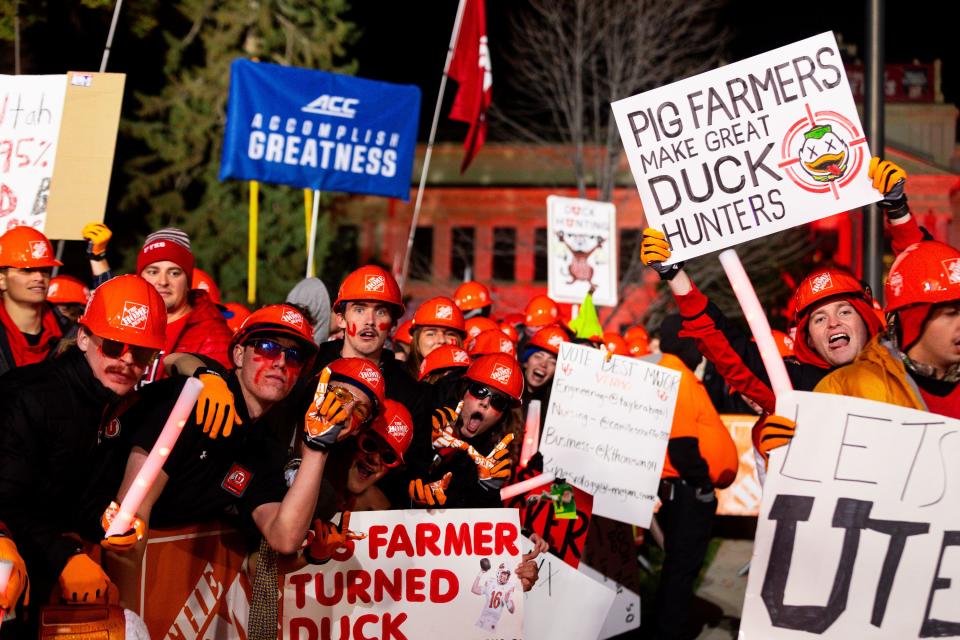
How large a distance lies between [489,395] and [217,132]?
3074 centimetres

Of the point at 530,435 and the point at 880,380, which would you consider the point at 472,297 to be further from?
the point at 880,380

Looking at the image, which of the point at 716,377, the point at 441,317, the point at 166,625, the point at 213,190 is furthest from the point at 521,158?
the point at 166,625

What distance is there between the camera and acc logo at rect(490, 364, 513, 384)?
582 centimetres

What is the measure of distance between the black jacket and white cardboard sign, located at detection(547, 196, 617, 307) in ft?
26.3

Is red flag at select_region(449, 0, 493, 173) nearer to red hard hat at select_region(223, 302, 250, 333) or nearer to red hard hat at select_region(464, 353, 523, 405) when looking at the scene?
red hard hat at select_region(223, 302, 250, 333)

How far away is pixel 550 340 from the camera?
7801 mm

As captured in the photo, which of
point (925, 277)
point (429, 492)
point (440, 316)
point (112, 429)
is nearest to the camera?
point (925, 277)

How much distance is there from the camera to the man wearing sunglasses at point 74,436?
152 inches

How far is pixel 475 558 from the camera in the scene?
5.33 meters

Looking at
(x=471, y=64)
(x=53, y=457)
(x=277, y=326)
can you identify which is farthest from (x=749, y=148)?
(x=471, y=64)

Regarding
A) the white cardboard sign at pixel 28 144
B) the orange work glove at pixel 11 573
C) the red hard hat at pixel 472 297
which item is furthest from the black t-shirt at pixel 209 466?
the red hard hat at pixel 472 297

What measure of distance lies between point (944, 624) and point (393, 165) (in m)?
8.58

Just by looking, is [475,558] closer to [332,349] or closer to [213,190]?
[332,349]

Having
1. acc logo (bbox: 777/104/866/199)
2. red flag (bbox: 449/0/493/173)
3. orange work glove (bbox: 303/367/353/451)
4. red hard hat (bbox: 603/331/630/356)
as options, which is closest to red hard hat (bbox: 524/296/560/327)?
red hard hat (bbox: 603/331/630/356)
